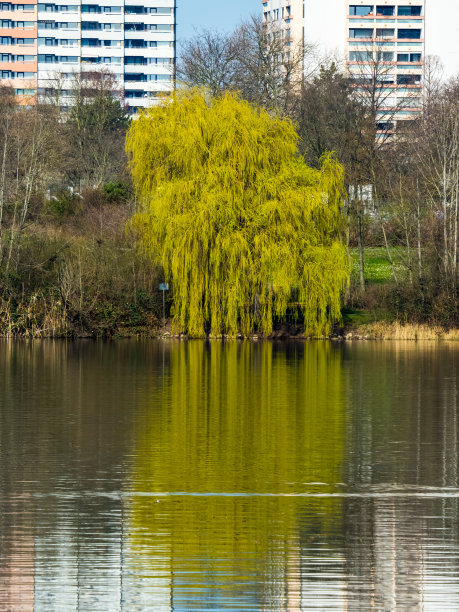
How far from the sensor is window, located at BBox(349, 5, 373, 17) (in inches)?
5896

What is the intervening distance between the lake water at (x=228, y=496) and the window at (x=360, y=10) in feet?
410

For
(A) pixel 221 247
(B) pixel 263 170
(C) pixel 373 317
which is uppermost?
(B) pixel 263 170

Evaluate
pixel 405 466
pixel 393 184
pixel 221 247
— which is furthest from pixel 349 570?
pixel 393 184

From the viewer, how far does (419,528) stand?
13711 millimetres

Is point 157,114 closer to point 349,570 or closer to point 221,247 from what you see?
point 221,247

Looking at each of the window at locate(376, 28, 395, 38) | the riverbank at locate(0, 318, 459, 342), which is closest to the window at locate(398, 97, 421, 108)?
the riverbank at locate(0, 318, 459, 342)

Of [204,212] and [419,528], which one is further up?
[204,212]

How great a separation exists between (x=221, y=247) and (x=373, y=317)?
8.81m

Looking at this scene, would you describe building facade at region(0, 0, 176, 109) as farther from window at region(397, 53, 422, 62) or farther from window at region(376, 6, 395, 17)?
window at region(397, 53, 422, 62)

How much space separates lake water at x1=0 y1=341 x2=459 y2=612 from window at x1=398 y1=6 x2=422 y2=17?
124763 millimetres

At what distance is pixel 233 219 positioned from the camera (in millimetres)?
48781

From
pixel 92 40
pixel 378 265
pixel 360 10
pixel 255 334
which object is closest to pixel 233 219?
pixel 255 334

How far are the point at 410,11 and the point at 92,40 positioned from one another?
168 ft

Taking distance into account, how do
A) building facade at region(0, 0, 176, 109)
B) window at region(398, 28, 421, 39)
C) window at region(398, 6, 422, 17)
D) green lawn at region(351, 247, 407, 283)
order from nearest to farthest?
1. green lawn at region(351, 247, 407, 283)
2. window at region(398, 6, 422, 17)
3. window at region(398, 28, 421, 39)
4. building facade at region(0, 0, 176, 109)
